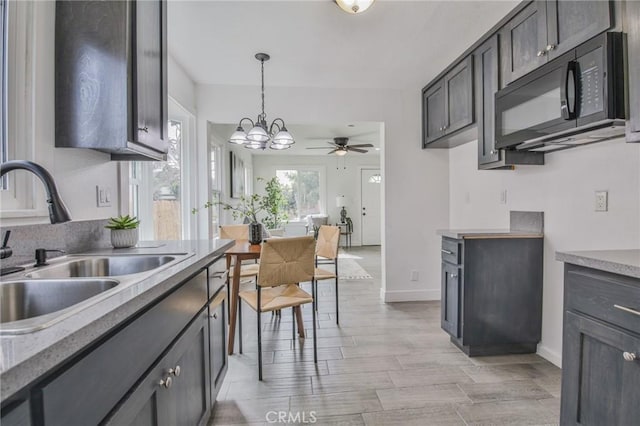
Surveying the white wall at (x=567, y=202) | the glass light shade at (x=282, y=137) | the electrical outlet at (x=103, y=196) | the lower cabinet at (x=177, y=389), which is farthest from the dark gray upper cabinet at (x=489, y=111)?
the electrical outlet at (x=103, y=196)

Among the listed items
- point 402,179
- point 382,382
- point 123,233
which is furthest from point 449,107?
point 123,233

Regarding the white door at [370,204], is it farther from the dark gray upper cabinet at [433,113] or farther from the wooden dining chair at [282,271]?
the wooden dining chair at [282,271]

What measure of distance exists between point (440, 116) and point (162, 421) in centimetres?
321

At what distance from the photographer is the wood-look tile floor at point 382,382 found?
170 centimetres

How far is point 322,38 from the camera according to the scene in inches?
96.3

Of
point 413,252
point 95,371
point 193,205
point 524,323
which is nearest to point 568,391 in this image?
point 524,323

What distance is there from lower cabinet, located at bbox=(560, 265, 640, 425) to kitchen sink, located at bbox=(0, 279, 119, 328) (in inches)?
69.7

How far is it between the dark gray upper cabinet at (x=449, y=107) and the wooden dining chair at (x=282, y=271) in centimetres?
177

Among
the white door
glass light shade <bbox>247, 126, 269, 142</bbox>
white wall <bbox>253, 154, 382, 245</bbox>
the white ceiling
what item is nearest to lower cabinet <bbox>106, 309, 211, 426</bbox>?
glass light shade <bbox>247, 126, 269, 142</bbox>

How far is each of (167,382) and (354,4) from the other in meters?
2.12

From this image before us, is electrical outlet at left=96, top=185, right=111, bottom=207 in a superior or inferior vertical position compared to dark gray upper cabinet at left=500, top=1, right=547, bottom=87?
inferior

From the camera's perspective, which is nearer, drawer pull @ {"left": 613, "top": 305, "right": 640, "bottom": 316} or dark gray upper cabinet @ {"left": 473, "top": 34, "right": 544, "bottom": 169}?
drawer pull @ {"left": 613, "top": 305, "right": 640, "bottom": 316}

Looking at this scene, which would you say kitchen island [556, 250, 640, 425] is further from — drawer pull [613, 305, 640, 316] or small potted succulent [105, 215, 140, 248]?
small potted succulent [105, 215, 140, 248]

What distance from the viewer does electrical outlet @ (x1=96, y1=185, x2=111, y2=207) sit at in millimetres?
1723
